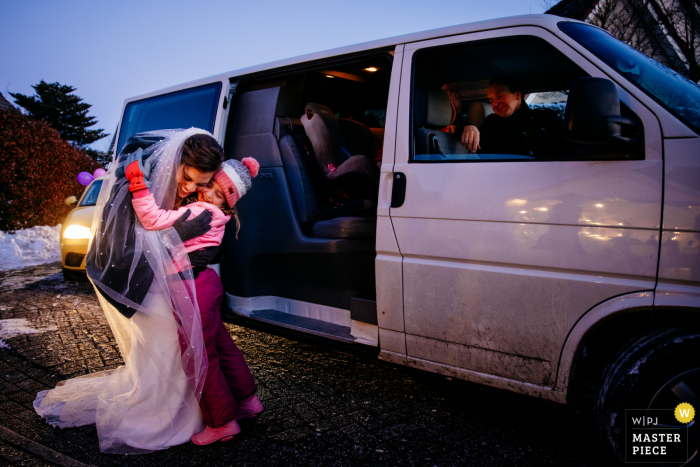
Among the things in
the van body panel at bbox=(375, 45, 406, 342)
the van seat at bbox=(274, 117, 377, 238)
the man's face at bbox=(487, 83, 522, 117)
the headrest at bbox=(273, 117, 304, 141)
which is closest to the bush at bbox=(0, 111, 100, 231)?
the headrest at bbox=(273, 117, 304, 141)

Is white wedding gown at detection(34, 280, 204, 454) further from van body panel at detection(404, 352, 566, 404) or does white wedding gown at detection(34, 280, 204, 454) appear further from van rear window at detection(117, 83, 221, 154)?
van rear window at detection(117, 83, 221, 154)

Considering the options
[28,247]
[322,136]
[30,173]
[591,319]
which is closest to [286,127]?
[322,136]

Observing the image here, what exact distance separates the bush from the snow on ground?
1.57ft

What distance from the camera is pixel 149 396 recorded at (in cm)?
246

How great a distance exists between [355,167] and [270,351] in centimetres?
169

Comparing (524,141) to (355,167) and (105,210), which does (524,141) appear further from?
(105,210)

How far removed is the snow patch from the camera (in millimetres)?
4094

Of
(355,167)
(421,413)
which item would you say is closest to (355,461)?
(421,413)

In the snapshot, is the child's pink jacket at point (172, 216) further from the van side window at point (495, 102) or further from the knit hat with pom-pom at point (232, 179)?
the van side window at point (495, 102)

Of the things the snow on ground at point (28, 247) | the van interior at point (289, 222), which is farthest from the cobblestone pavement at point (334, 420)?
the snow on ground at point (28, 247)

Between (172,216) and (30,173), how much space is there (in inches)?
415

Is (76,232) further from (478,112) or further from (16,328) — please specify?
(478,112)

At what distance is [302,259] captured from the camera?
3555 mm

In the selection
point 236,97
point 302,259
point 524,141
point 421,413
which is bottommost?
point 421,413
